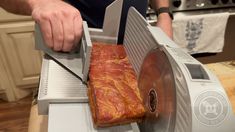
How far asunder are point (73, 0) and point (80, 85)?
1.25ft

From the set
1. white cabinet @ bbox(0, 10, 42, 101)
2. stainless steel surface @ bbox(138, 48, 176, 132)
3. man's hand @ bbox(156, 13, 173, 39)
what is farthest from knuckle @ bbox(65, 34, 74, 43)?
white cabinet @ bbox(0, 10, 42, 101)

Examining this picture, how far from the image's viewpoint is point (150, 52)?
1.57 ft

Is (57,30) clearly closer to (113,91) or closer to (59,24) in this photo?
(59,24)

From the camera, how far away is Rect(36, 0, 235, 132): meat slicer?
0.34 metres

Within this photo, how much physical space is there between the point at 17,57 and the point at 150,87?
1367 mm

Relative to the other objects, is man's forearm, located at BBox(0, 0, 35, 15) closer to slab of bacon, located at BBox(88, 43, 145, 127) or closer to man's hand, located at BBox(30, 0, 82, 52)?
man's hand, located at BBox(30, 0, 82, 52)

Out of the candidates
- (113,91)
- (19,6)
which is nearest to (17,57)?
(19,6)

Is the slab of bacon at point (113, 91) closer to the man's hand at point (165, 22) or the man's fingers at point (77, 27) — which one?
the man's fingers at point (77, 27)

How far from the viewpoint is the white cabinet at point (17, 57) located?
153 centimetres

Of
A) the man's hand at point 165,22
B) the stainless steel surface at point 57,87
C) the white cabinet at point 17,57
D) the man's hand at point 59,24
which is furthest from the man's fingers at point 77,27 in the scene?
the white cabinet at point 17,57

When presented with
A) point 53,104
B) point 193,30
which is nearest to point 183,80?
point 53,104

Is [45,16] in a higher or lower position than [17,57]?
higher

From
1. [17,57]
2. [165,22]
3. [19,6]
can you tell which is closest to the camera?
[19,6]

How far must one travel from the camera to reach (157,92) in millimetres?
431
